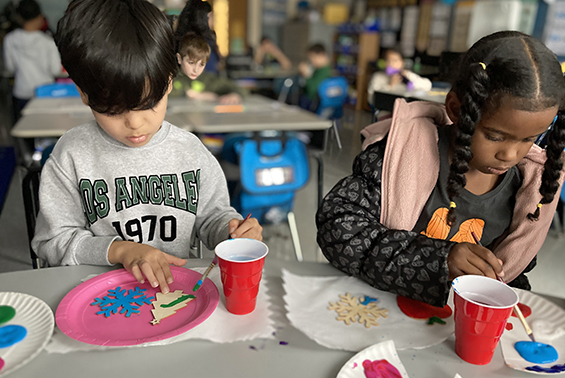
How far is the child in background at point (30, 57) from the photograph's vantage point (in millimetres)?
3508

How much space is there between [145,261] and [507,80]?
72cm

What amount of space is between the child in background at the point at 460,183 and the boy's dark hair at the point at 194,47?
0.41 m

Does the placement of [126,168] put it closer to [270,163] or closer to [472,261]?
[472,261]

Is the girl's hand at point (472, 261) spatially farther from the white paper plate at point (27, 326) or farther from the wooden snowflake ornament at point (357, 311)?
the white paper plate at point (27, 326)

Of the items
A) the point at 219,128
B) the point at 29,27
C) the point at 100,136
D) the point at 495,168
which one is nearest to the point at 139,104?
the point at 100,136

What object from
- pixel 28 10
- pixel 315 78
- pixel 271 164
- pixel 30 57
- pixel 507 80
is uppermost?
pixel 28 10

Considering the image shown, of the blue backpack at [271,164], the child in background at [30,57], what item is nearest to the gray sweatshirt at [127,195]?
the blue backpack at [271,164]

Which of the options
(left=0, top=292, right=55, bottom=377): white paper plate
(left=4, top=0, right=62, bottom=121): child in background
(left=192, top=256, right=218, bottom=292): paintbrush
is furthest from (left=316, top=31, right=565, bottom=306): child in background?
(left=4, top=0, right=62, bottom=121): child in background

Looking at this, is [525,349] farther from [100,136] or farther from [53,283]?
[100,136]

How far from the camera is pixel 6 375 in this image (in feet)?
1.70

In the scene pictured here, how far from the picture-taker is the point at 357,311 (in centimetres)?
68

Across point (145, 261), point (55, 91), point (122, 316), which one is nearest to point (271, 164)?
point (145, 261)

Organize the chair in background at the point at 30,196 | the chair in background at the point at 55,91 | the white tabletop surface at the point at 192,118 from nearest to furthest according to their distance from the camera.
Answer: the chair in background at the point at 30,196, the white tabletop surface at the point at 192,118, the chair in background at the point at 55,91

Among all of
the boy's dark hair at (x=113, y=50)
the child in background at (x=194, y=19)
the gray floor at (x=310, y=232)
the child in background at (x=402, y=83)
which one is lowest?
the gray floor at (x=310, y=232)
